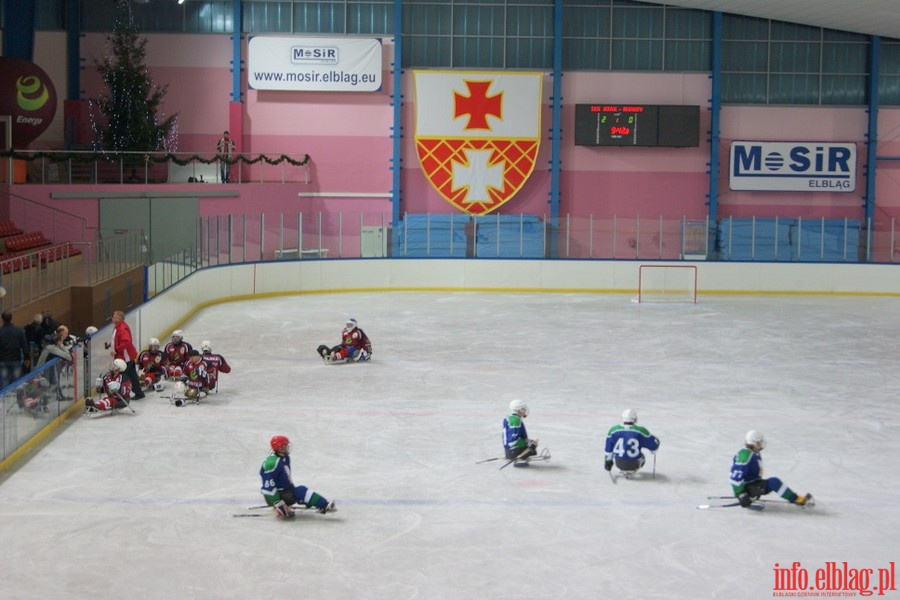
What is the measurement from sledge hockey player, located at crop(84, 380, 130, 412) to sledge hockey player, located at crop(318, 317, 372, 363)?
→ 4.79 metres

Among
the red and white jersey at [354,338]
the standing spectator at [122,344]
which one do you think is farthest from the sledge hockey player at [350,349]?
the standing spectator at [122,344]

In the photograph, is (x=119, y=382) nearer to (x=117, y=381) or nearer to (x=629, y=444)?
(x=117, y=381)

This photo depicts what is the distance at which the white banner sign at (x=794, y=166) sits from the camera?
35.7 meters

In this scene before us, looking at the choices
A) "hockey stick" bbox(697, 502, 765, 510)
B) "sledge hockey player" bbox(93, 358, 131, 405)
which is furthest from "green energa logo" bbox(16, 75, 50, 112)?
"hockey stick" bbox(697, 502, 765, 510)

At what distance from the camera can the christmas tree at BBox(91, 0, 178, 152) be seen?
110ft

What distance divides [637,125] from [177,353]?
21441 mm

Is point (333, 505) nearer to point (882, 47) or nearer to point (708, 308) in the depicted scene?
point (708, 308)

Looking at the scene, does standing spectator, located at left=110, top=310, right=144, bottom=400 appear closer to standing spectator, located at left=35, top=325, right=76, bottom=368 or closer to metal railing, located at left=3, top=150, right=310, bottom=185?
standing spectator, located at left=35, top=325, right=76, bottom=368

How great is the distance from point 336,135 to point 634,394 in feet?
67.2

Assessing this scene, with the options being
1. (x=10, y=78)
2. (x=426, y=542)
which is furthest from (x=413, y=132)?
(x=426, y=542)

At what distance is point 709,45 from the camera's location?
35719 millimetres

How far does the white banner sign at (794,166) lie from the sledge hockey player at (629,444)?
Result: 82.0 feet

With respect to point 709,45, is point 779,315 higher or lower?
lower

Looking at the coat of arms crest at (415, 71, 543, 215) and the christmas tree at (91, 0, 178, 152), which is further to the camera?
the coat of arms crest at (415, 71, 543, 215)
